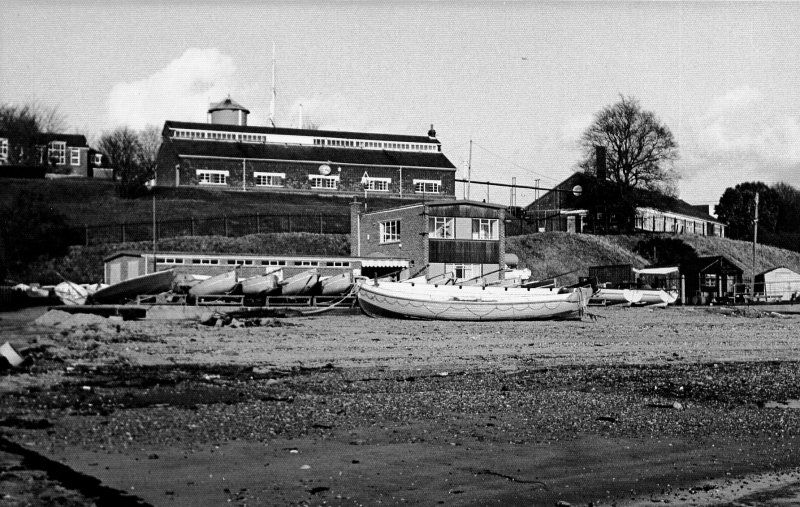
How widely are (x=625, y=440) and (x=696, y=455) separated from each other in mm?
973

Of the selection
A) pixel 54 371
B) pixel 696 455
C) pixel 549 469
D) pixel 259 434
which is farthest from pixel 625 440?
pixel 54 371

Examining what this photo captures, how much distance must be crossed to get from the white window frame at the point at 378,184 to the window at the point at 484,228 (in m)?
33.6

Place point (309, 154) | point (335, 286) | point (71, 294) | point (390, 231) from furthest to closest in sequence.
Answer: point (309, 154) → point (390, 231) → point (335, 286) → point (71, 294)

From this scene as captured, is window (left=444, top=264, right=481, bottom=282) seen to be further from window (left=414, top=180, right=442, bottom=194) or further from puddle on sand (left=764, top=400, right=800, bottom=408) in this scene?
→ window (left=414, top=180, right=442, bottom=194)

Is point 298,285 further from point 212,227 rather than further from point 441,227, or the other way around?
point 212,227

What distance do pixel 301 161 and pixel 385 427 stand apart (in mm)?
71832

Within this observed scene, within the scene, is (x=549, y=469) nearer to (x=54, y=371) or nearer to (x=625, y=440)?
(x=625, y=440)

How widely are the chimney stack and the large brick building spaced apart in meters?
14.1

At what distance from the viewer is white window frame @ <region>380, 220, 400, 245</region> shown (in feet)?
171

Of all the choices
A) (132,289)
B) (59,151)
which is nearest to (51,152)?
(59,151)

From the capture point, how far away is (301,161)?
3248 inches

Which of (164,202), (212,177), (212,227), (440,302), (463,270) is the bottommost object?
(440,302)

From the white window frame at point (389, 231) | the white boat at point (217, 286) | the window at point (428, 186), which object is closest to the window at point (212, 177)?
the window at point (428, 186)

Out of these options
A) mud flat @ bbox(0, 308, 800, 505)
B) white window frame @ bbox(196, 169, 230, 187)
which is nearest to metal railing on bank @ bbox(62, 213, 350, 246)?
white window frame @ bbox(196, 169, 230, 187)
